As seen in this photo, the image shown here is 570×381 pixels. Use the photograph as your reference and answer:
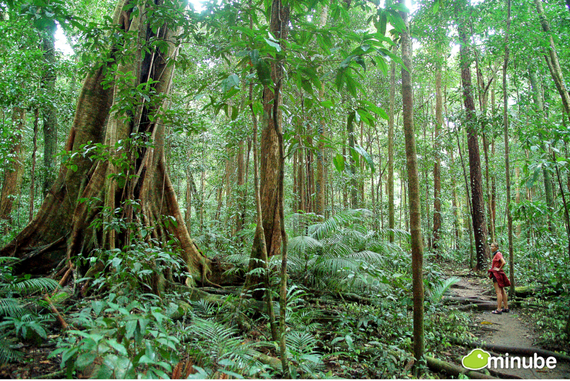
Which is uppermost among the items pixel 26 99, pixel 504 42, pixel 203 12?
pixel 504 42

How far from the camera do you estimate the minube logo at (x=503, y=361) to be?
3494mm

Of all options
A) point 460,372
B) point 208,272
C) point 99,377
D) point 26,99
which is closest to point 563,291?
point 460,372

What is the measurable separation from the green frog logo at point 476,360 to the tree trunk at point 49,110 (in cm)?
835

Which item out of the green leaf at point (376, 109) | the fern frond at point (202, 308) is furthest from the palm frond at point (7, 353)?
the green leaf at point (376, 109)

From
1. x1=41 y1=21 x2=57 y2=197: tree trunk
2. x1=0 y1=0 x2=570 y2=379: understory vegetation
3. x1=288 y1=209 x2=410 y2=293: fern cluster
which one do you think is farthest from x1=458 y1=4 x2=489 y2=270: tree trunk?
x1=41 y1=21 x2=57 y2=197: tree trunk

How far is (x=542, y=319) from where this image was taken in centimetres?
512

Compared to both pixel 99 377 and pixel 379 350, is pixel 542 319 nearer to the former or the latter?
pixel 379 350

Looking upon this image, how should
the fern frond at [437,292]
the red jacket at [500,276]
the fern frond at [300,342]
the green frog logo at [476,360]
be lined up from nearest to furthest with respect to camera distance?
1. the fern frond at [300,342]
2. the green frog logo at [476,360]
3. the fern frond at [437,292]
4. the red jacket at [500,276]

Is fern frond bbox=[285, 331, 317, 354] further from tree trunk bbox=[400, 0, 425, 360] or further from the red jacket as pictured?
the red jacket

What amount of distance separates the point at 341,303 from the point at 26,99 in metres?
7.50

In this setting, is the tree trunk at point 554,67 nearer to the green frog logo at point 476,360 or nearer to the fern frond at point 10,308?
the green frog logo at point 476,360

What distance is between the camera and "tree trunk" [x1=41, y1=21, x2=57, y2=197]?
6926mm

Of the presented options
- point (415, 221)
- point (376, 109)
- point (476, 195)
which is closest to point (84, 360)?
point (376, 109)

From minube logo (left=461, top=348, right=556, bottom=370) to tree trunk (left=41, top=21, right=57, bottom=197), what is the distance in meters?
8.41
